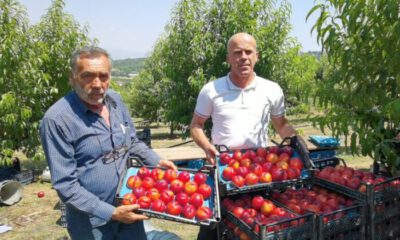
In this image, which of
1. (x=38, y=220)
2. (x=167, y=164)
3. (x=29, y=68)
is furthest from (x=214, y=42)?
(x=167, y=164)

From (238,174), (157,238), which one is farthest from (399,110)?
(157,238)

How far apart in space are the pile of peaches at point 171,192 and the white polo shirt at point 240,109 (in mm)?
→ 818

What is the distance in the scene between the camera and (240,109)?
11.3 ft

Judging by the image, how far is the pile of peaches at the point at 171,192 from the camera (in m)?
2.43

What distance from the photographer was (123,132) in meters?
2.80

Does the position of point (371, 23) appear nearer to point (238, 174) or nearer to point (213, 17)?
point (238, 174)

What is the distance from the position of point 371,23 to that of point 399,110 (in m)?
0.86

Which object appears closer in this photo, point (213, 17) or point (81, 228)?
point (81, 228)

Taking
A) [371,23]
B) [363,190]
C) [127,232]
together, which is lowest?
[127,232]

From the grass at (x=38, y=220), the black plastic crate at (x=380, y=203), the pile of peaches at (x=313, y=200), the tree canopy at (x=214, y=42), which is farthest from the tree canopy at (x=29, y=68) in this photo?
the black plastic crate at (x=380, y=203)

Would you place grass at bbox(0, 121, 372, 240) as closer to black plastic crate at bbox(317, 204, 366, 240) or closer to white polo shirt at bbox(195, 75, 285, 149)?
white polo shirt at bbox(195, 75, 285, 149)

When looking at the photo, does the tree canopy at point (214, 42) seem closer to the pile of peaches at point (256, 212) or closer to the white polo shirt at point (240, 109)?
the white polo shirt at point (240, 109)

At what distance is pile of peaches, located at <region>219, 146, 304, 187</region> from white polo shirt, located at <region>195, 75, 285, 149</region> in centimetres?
33

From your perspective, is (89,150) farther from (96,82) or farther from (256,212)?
(256,212)
